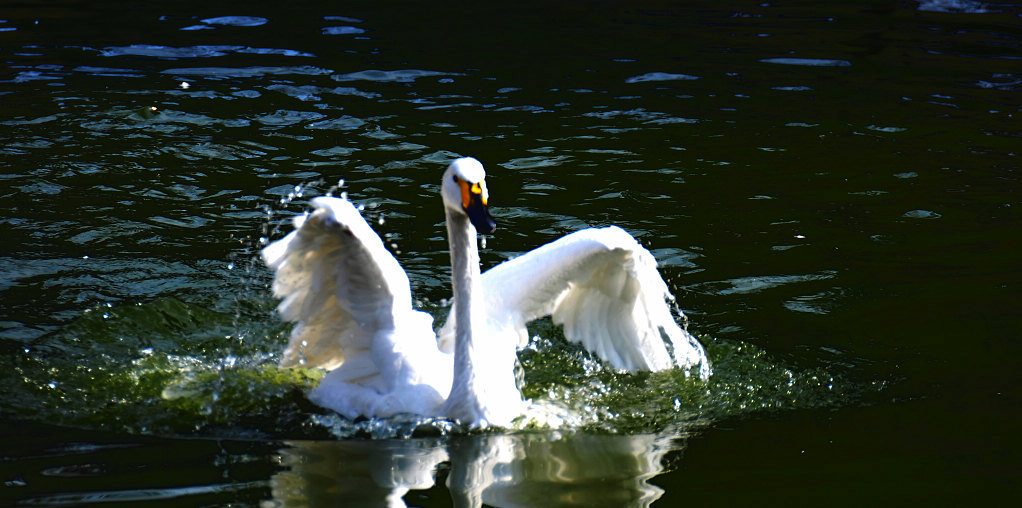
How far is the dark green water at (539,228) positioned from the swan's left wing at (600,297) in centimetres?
21

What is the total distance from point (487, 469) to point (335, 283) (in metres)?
1.52

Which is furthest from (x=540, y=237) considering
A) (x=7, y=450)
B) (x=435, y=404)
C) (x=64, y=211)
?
(x=7, y=450)

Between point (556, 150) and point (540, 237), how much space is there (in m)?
2.10

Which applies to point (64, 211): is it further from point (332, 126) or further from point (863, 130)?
point (863, 130)

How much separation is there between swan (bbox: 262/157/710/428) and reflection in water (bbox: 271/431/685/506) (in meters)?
0.34

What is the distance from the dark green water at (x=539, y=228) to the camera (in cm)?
550

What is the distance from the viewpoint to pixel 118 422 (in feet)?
20.2

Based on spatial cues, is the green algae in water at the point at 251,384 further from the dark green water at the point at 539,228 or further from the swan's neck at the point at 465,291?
the swan's neck at the point at 465,291

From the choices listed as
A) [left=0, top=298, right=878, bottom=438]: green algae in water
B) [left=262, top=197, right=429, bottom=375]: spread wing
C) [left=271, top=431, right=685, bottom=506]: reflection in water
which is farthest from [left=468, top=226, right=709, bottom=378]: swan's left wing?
[left=271, top=431, right=685, bottom=506]: reflection in water

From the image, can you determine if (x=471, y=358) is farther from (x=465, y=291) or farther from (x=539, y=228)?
(x=539, y=228)

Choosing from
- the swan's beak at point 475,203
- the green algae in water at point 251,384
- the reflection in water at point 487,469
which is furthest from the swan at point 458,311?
the reflection in water at point 487,469

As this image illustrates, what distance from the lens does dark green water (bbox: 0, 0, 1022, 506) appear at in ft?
18.0

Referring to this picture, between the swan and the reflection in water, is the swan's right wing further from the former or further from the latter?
the reflection in water

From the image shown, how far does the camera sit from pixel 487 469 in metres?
5.45
